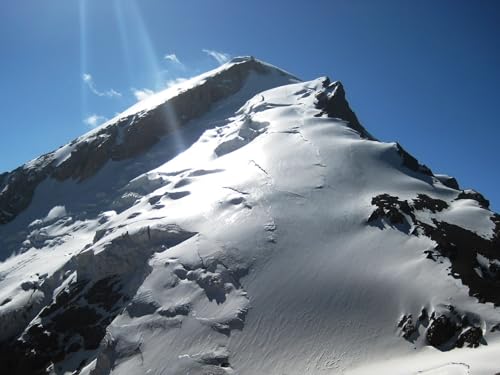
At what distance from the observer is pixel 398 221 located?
34.0 meters

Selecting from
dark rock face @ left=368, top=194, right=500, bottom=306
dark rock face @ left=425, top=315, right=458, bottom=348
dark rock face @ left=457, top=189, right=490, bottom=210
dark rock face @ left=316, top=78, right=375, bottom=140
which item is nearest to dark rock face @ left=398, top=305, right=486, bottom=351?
dark rock face @ left=425, top=315, right=458, bottom=348

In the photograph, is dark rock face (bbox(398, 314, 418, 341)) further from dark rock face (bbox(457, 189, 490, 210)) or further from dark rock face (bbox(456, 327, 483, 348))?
dark rock face (bbox(457, 189, 490, 210))

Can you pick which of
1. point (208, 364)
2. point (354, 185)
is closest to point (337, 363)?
point (208, 364)

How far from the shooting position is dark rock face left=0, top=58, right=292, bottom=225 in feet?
230

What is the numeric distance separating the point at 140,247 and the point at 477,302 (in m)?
25.2

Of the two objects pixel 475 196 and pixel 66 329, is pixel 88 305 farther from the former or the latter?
pixel 475 196

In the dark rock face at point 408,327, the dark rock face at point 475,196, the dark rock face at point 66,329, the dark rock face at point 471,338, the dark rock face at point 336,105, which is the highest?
the dark rock face at point 336,105

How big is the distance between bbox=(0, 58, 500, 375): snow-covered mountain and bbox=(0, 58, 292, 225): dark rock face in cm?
1031

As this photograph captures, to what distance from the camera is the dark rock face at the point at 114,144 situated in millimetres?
70000

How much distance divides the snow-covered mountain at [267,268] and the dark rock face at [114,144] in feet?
33.8

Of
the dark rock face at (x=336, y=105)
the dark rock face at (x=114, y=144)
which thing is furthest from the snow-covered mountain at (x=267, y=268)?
the dark rock face at (x=114, y=144)

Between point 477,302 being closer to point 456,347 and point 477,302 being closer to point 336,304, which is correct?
point 456,347

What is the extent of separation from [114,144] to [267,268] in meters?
46.6

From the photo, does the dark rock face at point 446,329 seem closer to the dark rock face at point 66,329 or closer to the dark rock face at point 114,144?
the dark rock face at point 66,329
